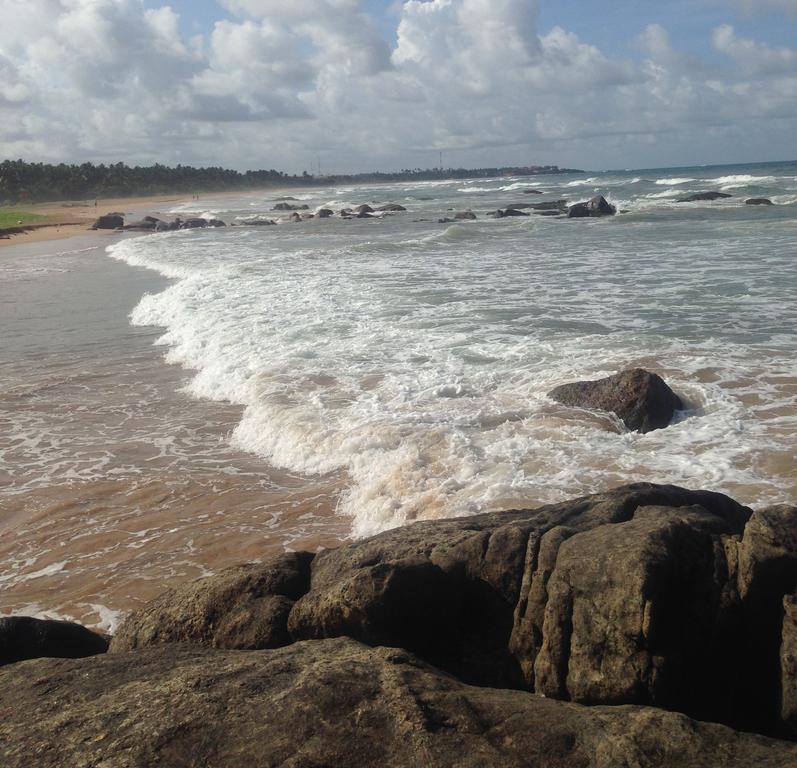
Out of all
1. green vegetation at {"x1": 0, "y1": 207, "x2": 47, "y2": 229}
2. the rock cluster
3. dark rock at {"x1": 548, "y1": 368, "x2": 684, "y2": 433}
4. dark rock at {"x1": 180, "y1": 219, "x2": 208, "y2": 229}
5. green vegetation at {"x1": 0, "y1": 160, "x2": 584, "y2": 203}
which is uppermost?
green vegetation at {"x1": 0, "y1": 160, "x2": 584, "y2": 203}

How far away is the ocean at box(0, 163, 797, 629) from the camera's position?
662 cm

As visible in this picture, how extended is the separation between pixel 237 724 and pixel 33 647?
1.90 metres

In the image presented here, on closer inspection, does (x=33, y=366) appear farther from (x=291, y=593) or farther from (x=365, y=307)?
(x=291, y=593)

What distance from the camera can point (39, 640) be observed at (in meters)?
4.17

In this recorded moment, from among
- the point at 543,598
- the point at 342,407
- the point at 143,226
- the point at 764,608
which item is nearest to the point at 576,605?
the point at 543,598

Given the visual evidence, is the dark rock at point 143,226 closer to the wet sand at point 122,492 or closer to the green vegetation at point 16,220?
the green vegetation at point 16,220

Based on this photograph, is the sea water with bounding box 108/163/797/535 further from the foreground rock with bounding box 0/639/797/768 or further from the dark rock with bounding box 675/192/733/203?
the dark rock with bounding box 675/192/733/203

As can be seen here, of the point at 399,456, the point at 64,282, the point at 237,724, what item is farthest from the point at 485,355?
the point at 64,282

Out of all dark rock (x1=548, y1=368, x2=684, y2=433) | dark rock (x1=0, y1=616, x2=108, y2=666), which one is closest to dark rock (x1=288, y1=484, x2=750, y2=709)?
dark rock (x1=0, y1=616, x2=108, y2=666)

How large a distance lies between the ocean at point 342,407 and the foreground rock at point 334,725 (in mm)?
2627

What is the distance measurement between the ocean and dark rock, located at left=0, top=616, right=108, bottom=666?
3.49 ft

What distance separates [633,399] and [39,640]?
6.04m

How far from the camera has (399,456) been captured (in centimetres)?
762

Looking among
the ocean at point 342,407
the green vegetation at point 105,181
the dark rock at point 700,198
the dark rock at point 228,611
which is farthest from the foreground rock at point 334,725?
the green vegetation at point 105,181
